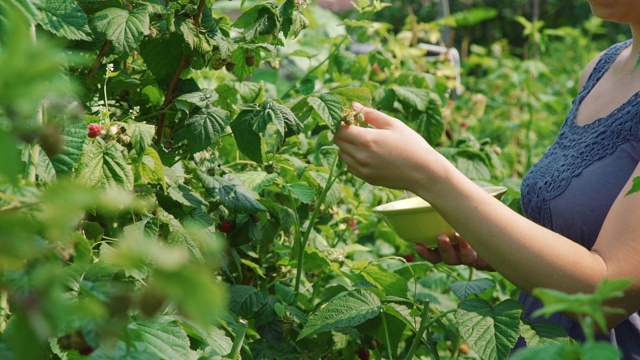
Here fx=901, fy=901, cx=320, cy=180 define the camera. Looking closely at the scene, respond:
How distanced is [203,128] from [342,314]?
1.38ft

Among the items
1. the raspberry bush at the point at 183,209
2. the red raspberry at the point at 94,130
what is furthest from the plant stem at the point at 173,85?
the red raspberry at the point at 94,130

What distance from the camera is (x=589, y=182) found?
175cm

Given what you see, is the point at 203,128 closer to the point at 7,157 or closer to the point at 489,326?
the point at 489,326

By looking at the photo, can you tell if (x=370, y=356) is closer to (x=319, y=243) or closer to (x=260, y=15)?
(x=319, y=243)

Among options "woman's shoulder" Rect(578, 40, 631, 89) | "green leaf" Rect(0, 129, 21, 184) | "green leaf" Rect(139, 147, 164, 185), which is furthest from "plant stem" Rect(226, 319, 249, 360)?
"woman's shoulder" Rect(578, 40, 631, 89)

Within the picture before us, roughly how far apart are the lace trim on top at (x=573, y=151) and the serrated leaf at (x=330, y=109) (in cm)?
53

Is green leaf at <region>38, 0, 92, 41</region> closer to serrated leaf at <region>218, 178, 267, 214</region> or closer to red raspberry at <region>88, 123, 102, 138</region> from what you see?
red raspberry at <region>88, 123, 102, 138</region>

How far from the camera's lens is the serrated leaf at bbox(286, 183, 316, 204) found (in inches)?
75.6

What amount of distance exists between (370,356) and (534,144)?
2.69 metres

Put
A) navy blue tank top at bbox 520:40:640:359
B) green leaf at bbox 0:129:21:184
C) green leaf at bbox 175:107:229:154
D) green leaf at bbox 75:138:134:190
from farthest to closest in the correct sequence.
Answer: navy blue tank top at bbox 520:40:640:359
green leaf at bbox 175:107:229:154
green leaf at bbox 75:138:134:190
green leaf at bbox 0:129:21:184

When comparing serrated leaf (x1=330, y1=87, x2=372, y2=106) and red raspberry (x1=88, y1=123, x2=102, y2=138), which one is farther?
serrated leaf (x1=330, y1=87, x2=372, y2=106)

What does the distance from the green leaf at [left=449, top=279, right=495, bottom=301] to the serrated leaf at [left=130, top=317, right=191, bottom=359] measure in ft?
2.72

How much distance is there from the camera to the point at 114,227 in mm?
1598

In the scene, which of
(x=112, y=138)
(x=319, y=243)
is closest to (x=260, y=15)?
(x=112, y=138)
